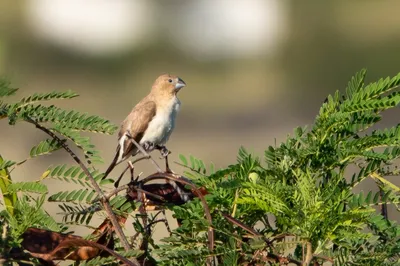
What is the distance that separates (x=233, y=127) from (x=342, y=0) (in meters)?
4.34

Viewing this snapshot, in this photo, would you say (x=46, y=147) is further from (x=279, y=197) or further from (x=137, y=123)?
(x=137, y=123)

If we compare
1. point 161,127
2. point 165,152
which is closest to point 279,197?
point 165,152

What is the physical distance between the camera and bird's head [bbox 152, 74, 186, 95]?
4.79 meters

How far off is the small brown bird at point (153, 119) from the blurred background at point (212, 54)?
27.1ft

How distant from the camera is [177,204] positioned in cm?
130

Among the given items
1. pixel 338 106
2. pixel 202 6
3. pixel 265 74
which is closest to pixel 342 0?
pixel 265 74

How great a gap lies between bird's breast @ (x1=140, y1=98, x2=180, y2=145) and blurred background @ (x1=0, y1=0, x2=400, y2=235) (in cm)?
842

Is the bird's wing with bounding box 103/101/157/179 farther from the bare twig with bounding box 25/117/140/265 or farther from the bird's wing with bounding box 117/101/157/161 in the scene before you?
the bare twig with bounding box 25/117/140/265

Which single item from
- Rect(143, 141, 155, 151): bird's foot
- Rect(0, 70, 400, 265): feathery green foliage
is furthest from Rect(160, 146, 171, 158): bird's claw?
Rect(143, 141, 155, 151): bird's foot

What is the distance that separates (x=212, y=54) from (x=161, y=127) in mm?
16592

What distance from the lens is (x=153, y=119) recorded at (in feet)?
15.0

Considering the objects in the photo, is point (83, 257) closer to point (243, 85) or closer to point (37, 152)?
point (37, 152)

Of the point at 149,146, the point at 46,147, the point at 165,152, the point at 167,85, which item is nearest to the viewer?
the point at 46,147

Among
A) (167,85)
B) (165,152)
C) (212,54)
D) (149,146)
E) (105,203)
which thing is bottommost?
(105,203)
